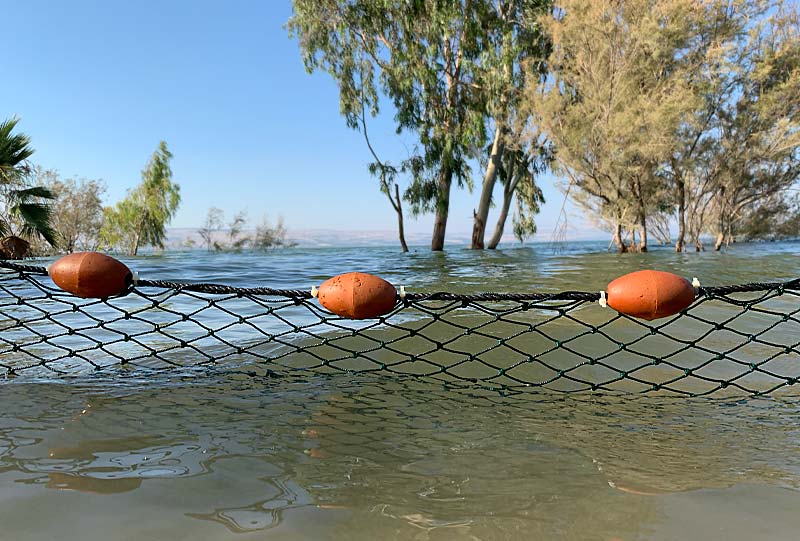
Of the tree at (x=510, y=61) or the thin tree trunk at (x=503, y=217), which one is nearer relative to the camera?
the tree at (x=510, y=61)

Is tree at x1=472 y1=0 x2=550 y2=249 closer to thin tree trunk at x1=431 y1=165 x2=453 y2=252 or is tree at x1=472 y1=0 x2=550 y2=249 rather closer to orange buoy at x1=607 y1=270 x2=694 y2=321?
thin tree trunk at x1=431 y1=165 x2=453 y2=252

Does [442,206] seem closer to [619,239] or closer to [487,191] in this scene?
[487,191]

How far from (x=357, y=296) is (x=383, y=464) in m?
0.66

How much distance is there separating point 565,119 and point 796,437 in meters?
14.2

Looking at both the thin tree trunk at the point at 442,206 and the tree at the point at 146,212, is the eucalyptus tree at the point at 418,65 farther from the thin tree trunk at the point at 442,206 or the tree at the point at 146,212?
the tree at the point at 146,212

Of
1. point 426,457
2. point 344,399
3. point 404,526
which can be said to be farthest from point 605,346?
point 404,526

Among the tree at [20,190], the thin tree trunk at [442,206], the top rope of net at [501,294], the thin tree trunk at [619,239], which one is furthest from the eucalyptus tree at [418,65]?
the top rope of net at [501,294]

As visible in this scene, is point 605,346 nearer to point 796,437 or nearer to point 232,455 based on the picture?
point 796,437

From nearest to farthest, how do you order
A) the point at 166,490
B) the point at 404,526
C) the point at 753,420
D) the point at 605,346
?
the point at 404,526 < the point at 166,490 < the point at 753,420 < the point at 605,346

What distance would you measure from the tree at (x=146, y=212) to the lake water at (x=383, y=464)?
2310 cm

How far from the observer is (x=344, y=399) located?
78.4 inches

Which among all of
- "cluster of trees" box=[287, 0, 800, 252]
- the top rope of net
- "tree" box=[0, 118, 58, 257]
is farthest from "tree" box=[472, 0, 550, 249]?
the top rope of net

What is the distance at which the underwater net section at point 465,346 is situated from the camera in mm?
2008

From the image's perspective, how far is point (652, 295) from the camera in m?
1.80
